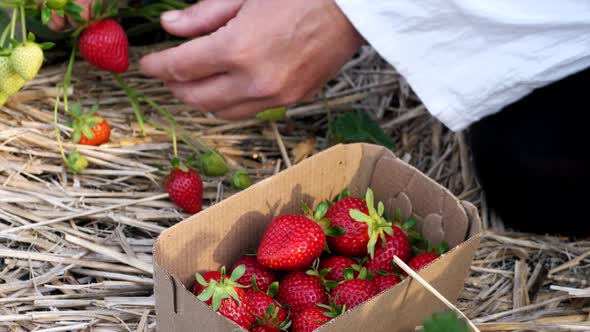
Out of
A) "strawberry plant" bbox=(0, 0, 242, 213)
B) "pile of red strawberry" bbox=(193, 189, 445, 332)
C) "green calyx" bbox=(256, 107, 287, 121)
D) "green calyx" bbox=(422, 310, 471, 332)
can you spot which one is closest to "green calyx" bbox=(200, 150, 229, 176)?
"strawberry plant" bbox=(0, 0, 242, 213)

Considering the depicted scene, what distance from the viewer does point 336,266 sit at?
0.97 metres

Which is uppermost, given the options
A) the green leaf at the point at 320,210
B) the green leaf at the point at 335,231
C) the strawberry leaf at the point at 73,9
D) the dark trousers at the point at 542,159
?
the strawberry leaf at the point at 73,9

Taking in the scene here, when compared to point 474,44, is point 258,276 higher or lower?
lower

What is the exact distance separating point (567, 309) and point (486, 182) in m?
0.26

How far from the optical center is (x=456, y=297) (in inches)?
39.2

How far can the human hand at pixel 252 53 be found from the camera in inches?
42.3

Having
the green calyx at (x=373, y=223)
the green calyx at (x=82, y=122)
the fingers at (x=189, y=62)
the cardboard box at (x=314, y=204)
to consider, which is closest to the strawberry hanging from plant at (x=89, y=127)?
the green calyx at (x=82, y=122)

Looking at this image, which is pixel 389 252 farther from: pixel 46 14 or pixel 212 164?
pixel 46 14

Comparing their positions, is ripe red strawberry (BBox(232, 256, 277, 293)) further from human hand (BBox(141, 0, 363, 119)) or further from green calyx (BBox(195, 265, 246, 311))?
human hand (BBox(141, 0, 363, 119))

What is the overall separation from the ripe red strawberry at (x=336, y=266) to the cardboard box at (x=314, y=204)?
90mm

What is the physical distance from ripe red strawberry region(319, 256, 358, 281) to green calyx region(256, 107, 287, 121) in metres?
0.34

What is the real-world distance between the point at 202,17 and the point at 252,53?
4.8 inches

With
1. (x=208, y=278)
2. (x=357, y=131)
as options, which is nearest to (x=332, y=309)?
(x=208, y=278)

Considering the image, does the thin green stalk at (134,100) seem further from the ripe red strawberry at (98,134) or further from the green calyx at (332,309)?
the green calyx at (332,309)
